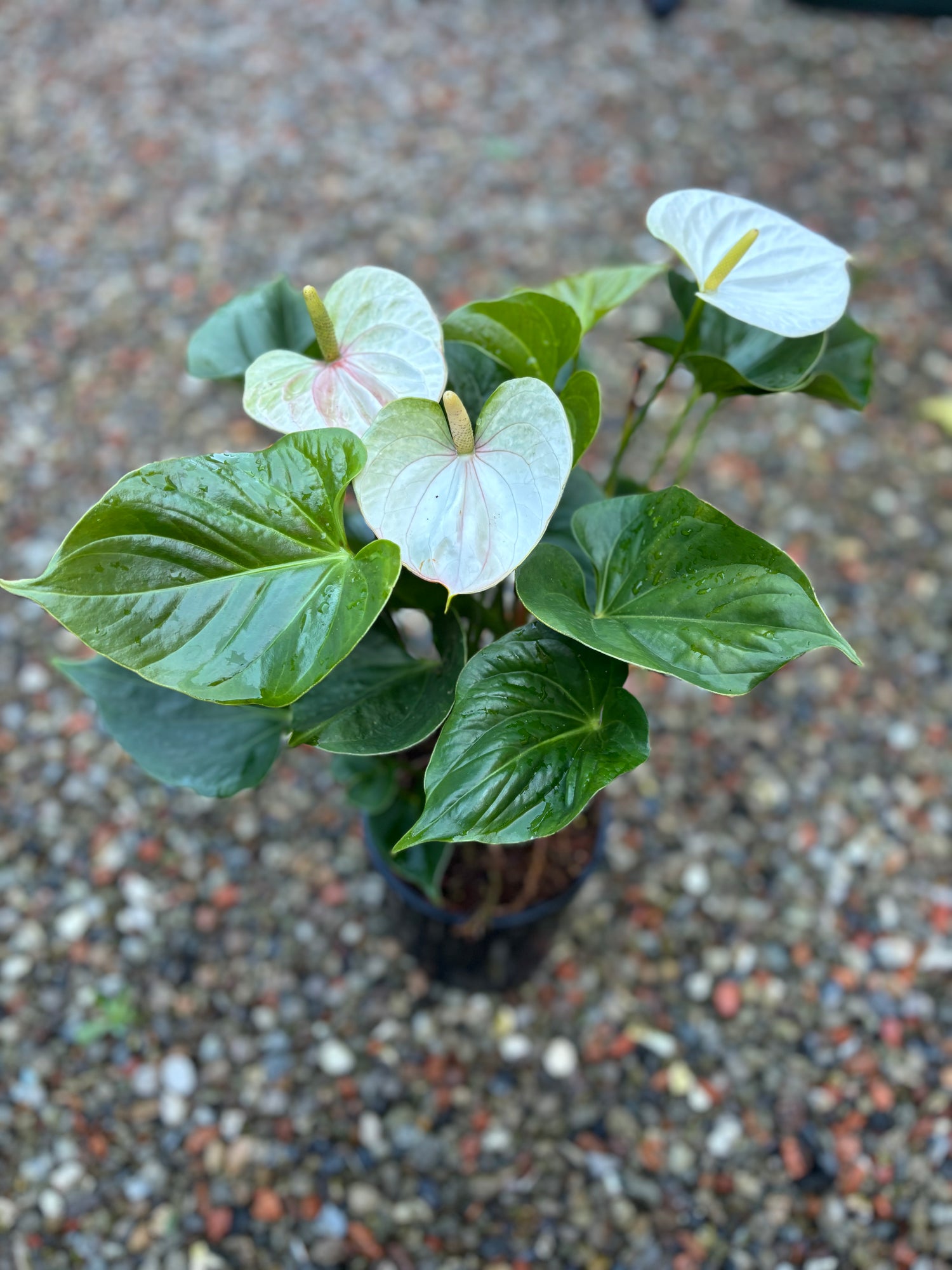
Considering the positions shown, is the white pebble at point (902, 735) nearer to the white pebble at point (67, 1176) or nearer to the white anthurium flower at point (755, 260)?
the white anthurium flower at point (755, 260)

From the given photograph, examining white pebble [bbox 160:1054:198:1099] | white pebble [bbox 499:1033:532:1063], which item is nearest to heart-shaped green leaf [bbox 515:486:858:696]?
white pebble [bbox 499:1033:532:1063]

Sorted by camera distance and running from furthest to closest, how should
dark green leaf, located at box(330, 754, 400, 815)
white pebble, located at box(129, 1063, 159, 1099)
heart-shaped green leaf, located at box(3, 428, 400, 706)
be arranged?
white pebble, located at box(129, 1063, 159, 1099) < dark green leaf, located at box(330, 754, 400, 815) < heart-shaped green leaf, located at box(3, 428, 400, 706)

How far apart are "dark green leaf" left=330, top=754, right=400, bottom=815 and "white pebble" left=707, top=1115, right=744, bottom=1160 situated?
621 millimetres

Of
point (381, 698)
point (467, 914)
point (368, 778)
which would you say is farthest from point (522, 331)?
point (467, 914)

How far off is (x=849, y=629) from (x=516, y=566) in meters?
1.19

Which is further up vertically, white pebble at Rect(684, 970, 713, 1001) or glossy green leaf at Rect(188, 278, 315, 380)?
glossy green leaf at Rect(188, 278, 315, 380)

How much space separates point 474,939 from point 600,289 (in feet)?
2.39

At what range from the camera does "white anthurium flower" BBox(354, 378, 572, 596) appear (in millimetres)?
650

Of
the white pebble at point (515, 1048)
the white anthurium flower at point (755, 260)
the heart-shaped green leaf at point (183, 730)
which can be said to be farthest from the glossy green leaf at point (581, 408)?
the white pebble at point (515, 1048)

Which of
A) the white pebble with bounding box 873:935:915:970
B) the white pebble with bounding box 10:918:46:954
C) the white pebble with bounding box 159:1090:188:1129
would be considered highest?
the white pebble with bounding box 10:918:46:954

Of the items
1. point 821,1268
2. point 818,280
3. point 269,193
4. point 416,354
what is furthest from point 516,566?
point 269,193

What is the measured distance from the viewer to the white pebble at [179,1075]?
1.23 metres

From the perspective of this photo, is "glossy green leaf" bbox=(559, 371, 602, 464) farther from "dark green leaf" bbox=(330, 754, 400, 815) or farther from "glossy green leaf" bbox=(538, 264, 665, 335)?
"dark green leaf" bbox=(330, 754, 400, 815)

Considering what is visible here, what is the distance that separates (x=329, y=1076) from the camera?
1249 millimetres
